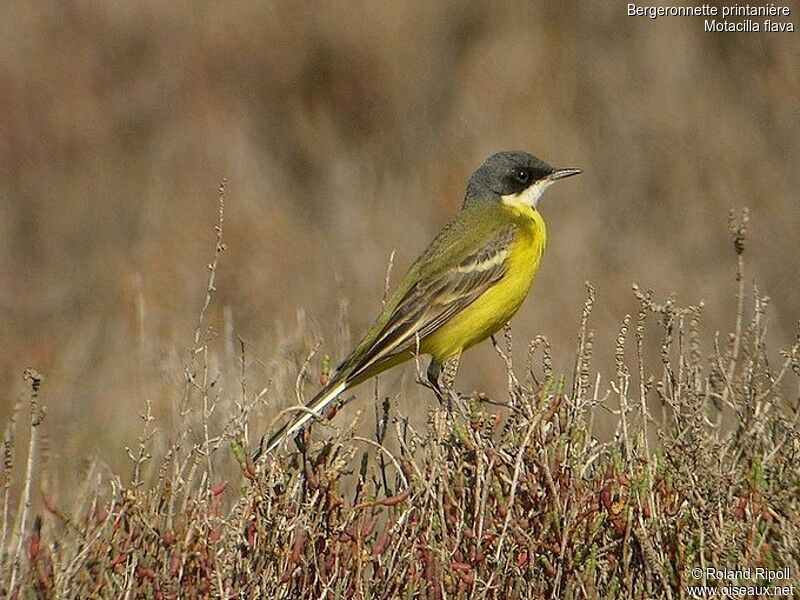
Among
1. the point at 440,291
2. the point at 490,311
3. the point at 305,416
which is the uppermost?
the point at 440,291

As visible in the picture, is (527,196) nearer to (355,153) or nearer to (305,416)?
(305,416)

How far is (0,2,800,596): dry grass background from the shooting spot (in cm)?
1155

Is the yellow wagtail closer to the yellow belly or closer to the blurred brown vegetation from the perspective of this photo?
the yellow belly

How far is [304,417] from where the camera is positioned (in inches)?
207

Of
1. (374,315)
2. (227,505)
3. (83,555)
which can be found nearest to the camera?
(83,555)

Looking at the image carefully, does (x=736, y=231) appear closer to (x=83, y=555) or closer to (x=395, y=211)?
(x=83, y=555)

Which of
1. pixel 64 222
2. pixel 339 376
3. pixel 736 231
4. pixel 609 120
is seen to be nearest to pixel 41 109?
pixel 64 222

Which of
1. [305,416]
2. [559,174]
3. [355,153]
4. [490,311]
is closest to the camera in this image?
[305,416]

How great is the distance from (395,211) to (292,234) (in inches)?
35.8

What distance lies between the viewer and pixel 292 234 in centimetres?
1273

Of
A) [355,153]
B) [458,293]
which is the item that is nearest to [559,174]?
[458,293]

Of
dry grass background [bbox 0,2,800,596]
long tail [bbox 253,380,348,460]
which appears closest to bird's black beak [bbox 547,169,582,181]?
long tail [bbox 253,380,348,460]

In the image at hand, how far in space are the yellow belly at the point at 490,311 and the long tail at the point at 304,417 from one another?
813mm

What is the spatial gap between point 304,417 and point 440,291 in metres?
2.19
